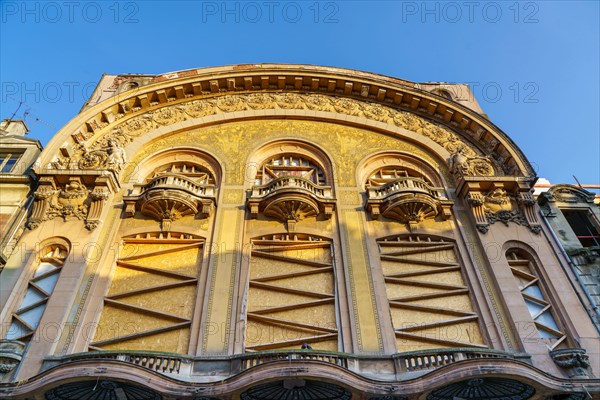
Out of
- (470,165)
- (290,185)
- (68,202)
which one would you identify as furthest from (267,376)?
(470,165)

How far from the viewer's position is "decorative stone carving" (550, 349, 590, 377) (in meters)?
13.7

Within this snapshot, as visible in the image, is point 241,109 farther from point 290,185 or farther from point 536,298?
point 536,298

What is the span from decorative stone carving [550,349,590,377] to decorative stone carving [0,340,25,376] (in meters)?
15.9

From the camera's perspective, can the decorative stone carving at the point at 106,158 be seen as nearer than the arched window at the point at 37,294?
No

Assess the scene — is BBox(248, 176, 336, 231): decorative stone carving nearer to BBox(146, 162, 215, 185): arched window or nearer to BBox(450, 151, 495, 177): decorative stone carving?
BBox(146, 162, 215, 185): arched window

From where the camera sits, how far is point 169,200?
17688 mm

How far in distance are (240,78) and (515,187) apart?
13.9 metres

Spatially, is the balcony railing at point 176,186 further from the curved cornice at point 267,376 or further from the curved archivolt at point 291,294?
the curved cornice at point 267,376

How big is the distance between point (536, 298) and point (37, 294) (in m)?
17.1

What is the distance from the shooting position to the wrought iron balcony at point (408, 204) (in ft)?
59.7

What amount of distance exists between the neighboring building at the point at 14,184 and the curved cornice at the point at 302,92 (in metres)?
2.72

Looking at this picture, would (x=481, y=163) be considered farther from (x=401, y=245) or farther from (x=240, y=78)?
(x=240, y=78)

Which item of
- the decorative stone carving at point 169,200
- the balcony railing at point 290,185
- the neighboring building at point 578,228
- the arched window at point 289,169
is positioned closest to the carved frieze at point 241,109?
the decorative stone carving at point 169,200

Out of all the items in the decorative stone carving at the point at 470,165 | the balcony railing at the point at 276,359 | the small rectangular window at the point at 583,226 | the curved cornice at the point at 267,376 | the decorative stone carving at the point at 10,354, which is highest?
the decorative stone carving at the point at 470,165
